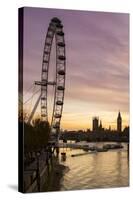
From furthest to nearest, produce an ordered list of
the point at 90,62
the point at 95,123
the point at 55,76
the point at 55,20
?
the point at 95,123, the point at 90,62, the point at 55,76, the point at 55,20

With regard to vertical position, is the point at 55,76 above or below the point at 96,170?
above

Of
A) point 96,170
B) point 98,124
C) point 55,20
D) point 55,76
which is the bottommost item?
point 96,170

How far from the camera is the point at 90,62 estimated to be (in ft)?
29.9

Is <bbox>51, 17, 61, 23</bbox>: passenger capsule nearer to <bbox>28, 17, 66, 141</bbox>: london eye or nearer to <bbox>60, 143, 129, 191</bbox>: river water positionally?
<bbox>28, 17, 66, 141</bbox>: london eye

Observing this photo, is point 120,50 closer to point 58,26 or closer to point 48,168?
point 58,26

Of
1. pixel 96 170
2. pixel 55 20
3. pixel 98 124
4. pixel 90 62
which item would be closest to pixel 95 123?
pixel 98 124

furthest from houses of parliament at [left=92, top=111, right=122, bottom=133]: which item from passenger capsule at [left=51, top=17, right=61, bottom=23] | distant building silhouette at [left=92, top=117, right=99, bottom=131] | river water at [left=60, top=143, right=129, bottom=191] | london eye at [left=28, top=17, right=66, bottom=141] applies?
passenger capsule at [left=51, top=17, right=61, bottom=23]

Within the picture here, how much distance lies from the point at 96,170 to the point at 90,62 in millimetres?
1412

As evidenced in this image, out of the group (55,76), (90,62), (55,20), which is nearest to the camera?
(55,20)

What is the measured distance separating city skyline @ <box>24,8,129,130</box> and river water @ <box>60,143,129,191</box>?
40 cm

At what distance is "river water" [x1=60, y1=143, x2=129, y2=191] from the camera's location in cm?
900

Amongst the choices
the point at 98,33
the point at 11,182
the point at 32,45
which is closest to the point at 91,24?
the point at 98,33

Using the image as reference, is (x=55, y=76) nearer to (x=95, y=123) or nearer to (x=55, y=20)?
(x=55, y=20)

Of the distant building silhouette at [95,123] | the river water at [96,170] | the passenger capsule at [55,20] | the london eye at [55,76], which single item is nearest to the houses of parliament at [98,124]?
the distant building silhouette at [95,123]
